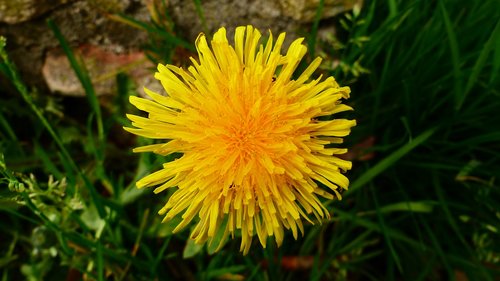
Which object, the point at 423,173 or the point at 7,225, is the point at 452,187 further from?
the point at 7,225

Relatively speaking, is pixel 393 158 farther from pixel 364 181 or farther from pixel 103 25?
pixel 103 25

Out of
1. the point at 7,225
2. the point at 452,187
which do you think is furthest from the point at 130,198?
the point at 452,187

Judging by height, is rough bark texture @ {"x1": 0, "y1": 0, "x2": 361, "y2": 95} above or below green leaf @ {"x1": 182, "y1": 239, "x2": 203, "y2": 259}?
above

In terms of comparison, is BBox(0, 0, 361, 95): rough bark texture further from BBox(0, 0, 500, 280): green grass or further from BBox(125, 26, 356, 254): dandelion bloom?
BBox(125, 26, 356, 254): dandelion bloom

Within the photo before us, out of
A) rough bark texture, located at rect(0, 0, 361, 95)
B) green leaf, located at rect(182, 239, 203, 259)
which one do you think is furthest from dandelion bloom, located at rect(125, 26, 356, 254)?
rough bark texture, located at rect(0, 0, 361, 95)

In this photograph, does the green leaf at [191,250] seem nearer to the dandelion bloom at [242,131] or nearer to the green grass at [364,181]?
the green grass at [364,181]

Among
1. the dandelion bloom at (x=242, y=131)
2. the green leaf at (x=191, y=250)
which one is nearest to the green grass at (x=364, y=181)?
the green leaf at (x=191, y=250)
